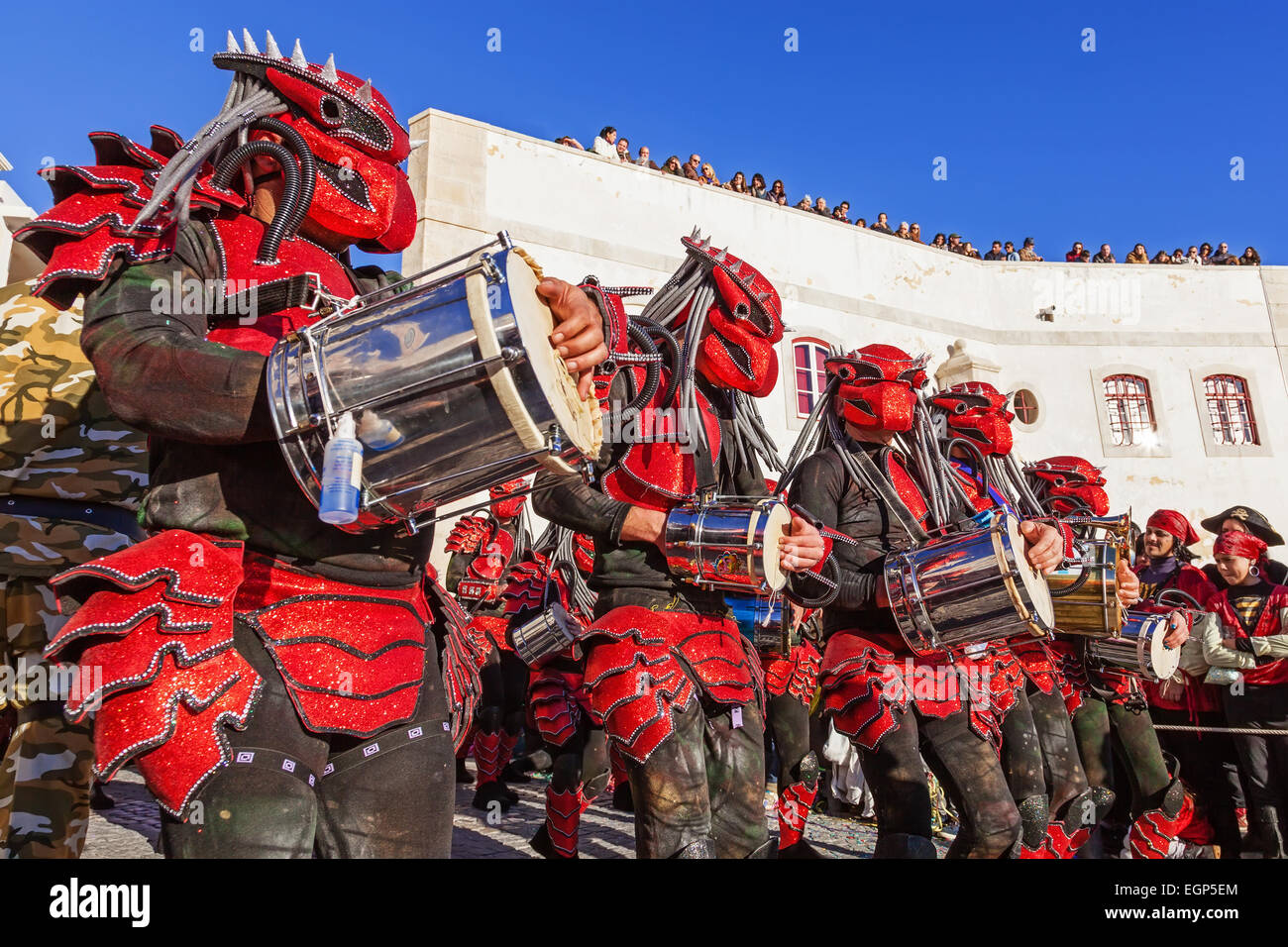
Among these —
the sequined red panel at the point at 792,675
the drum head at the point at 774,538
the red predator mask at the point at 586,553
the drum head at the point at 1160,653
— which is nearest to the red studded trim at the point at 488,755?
the sequined red panel at the point at 792,675

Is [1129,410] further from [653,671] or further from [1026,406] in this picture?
[653,671]

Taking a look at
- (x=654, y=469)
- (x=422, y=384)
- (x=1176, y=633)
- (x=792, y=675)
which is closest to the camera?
(x=422, y=384)

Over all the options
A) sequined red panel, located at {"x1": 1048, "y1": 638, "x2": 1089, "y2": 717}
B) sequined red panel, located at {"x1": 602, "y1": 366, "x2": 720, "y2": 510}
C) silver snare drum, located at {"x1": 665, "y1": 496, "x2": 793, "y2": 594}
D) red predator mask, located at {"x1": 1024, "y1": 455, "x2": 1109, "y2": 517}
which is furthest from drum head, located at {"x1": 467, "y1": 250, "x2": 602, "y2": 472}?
red predator mask, located at {"x1": 1024, "y1": 455, "x2": 1109, "y2": 517}

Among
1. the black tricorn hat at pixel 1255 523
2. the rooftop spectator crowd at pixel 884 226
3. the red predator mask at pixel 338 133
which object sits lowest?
the black tricorn hat at pixel 1255 523

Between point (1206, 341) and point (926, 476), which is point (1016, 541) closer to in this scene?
point (926, 476)

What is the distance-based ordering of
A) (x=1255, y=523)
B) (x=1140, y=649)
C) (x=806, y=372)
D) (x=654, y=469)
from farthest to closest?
(x=806, y=372) → (x=1255, y=523) → (x=1140, y=649) → (x=654, y=469)

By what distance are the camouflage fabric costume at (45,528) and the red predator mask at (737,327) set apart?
230 centimetres

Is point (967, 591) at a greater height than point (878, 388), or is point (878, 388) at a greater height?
point (878, 388)

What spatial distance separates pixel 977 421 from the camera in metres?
6.46

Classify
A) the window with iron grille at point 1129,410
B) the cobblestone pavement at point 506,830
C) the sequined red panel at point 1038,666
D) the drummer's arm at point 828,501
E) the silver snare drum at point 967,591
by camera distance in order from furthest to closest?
the window with iron grille at point 1129,410
the sequined red panel at point 1038,666
the cobblestone pavement at point 506,830
the drummer's arm at point 828,501
the silver snare drum at point 967,591

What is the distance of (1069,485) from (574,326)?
22.6 feet

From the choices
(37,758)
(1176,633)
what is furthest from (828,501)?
(37,758)

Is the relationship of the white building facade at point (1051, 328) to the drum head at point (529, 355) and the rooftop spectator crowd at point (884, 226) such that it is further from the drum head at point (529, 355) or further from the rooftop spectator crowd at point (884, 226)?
the drum head at point (529, 355)

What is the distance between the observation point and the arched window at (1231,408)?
21641mm
